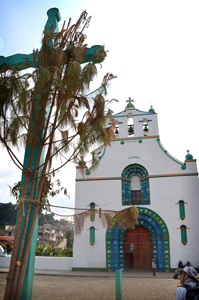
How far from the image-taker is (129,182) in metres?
16.3

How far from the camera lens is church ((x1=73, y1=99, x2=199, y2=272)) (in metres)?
14.6

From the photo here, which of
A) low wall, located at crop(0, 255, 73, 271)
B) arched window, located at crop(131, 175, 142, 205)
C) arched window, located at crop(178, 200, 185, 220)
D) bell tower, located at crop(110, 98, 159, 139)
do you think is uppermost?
bell tower, located at crop(110, 98, 159, 139)

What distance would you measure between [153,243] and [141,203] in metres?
2.30

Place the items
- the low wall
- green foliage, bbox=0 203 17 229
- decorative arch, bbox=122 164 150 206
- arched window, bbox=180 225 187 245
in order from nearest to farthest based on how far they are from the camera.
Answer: arched window, bbox=180 225 187 245, the low wall, decorative arch, bbox=122 164 150 206, green foliage, bbox=0 203 17 229

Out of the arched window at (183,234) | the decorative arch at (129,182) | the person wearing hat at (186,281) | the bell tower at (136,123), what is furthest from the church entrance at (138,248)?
the person wearing hat at (186,281)

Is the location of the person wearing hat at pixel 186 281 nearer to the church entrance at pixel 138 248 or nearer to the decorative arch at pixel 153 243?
the decorative arch at pixel 153 243

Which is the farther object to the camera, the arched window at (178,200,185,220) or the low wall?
the low wall

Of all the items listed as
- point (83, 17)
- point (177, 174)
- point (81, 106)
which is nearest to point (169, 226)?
point (177, 174)

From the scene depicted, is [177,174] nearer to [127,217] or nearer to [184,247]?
[184,247]

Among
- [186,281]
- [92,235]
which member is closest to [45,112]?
[186,281]

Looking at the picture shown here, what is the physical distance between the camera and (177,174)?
15.5m

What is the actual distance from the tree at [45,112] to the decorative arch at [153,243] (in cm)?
980

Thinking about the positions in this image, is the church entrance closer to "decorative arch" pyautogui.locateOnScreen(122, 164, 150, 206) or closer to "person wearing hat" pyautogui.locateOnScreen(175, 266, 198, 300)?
"decorative arch" pyautogui.locateOnScreen(122, 164, 150, 206)

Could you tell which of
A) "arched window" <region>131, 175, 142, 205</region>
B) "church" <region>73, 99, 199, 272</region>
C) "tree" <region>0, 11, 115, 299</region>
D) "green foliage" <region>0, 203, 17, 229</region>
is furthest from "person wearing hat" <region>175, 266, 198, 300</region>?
"green foliage" <region>0, 203, 17, 229</region>
